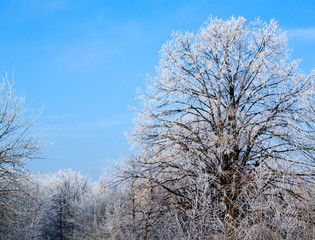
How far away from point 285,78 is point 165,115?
12.8ft

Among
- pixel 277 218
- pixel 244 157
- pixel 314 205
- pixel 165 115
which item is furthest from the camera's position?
pixel 165 115

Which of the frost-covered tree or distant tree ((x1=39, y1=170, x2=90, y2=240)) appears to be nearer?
the frost-covered tree

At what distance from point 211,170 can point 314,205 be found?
3009mm

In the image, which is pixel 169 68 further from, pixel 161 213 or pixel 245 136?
pixel 161 213

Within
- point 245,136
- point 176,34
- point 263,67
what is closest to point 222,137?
point 245,136

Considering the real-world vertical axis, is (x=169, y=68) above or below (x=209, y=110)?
above

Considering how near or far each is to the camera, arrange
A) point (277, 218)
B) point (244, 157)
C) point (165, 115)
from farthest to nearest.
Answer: point (165, 115) < point (244, 157) < point (277, 218)

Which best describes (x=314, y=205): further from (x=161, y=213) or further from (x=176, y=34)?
(x=176, y=34)

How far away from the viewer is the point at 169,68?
38.1ft

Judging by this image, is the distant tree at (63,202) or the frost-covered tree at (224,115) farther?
the distant tree at (63,202)

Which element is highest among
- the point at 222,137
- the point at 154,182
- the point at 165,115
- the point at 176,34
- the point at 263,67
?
the point at 176,34

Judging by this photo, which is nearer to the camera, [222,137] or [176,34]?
[222,137]

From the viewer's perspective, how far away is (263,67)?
1072 centimetres

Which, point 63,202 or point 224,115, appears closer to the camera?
point 224,115
